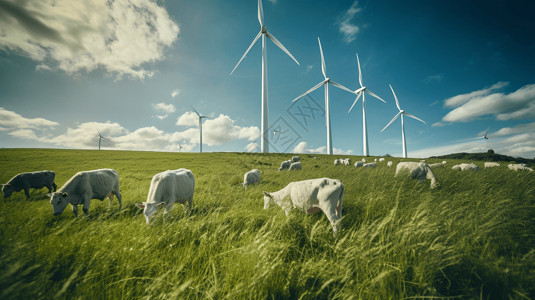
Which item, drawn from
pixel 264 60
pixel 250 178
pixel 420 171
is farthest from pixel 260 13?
pixel 420 171

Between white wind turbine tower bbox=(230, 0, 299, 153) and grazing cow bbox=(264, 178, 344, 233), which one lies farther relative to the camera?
white wind turbine tower bbox=(230, 0, 299, 153)

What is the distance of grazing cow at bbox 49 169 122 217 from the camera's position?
206 inches

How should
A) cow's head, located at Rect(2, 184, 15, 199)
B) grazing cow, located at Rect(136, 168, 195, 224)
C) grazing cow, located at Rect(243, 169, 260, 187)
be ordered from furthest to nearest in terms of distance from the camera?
grazing cow, located at Rect(243, 169, 260, 187)
cow's head, located at Rect(2, 184, 15, 199)
grazing cow, located at Rect(136, 168, 195, 224)

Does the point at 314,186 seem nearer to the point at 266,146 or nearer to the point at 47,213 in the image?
the point at 47,213

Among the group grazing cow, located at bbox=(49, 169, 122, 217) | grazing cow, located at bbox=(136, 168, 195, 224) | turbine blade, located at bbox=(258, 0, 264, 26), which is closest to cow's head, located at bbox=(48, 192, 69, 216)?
grazing cow, located at bbox=(49, 169, 122, 217)

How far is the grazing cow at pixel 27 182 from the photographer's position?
9.46 meters

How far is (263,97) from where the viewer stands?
37.2 m

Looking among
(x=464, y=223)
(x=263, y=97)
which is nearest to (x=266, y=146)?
(x=263, y=97)

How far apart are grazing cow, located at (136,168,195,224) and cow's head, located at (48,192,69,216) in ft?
8.50

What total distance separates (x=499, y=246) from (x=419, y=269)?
1.88 meters

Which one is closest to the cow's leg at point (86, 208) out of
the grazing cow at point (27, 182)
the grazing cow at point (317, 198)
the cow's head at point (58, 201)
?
the cow's head at point (58, 201)

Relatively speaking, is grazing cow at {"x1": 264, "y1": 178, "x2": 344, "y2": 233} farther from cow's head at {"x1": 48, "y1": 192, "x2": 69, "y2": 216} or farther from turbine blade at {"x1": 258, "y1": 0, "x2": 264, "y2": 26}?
turbine blade at {"x1": 258, "y1": 0, "x2": 264, "y2": 26}

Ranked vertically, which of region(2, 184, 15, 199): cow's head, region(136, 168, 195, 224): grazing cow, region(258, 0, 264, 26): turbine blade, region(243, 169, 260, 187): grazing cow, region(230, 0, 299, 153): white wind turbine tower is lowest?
region(2, 184, 15, 199): cow's head

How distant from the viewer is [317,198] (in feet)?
13.4
